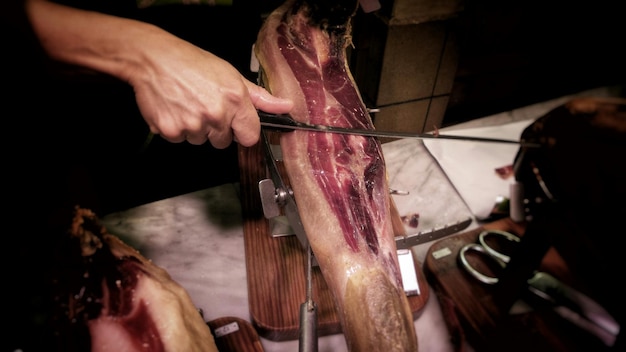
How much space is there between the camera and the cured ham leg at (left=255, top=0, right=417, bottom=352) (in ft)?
3.09

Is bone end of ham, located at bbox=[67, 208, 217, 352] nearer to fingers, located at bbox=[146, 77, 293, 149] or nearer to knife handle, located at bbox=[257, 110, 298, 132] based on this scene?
fingers, located at bbox=[146, 77, 293, 149]

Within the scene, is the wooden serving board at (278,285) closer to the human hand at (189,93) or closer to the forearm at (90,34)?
the human hand at (189,93)

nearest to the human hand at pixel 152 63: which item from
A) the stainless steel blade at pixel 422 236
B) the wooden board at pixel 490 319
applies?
the stainless steel blade at pixel 422 236

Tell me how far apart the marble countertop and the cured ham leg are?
62cm

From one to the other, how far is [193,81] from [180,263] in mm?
938

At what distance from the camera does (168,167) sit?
6.41 ft

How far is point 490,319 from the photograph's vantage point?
4.86ft

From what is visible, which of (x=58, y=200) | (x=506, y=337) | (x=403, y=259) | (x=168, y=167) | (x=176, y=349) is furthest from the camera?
(x=168, y=167)

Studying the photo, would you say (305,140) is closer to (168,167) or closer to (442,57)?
(168,167)

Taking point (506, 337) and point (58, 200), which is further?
point (506, 337)

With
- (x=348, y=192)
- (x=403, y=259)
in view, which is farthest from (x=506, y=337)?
(x=348, y=192)

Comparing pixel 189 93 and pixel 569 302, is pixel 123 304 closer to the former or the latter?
pixel 189 93

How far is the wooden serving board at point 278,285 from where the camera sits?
1.43 metres

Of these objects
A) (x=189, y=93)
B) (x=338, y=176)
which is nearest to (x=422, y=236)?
(x=338, y=176)
